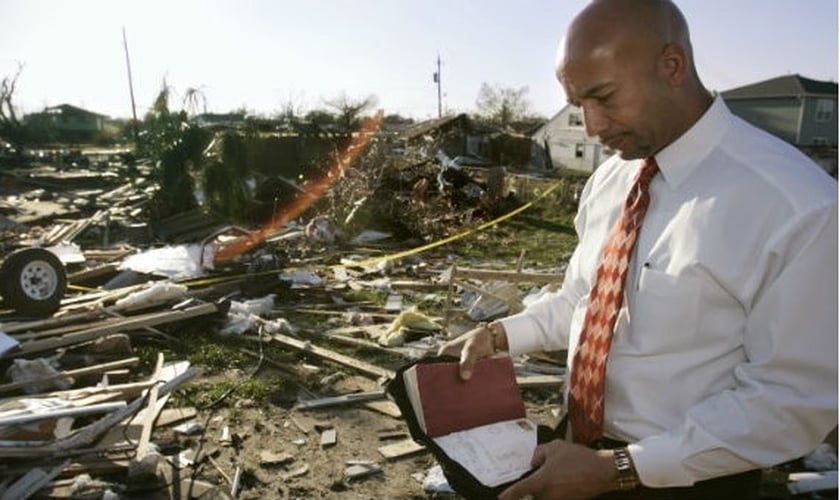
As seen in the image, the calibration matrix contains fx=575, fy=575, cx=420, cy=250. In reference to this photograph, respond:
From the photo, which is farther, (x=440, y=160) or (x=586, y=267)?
(x=440, y=160)

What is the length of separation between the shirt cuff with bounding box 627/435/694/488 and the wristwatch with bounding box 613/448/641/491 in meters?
0.02

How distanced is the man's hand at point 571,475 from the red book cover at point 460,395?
1.50 feet

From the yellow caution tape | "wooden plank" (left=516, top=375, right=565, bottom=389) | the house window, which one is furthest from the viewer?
the house window

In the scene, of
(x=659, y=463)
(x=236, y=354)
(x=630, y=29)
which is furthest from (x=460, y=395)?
(x=236, y=354)

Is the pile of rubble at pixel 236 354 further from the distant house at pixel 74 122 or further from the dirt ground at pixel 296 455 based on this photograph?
the distant house at pixel 74 122

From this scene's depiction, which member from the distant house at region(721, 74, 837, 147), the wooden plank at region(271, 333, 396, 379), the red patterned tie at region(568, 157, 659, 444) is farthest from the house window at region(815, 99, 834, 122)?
the red patterned tie at region(568, 157, 659, 444)

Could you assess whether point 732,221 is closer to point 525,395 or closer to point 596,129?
point 596,129

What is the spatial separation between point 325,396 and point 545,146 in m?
48.3

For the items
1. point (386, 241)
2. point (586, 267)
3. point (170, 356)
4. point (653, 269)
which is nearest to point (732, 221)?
point (653, 269)

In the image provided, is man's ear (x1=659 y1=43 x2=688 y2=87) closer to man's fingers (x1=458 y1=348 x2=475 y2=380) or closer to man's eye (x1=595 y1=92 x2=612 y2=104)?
man's eye (x1=595 y1=92 x2=612 y2=104)

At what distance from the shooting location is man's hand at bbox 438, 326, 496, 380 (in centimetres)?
230

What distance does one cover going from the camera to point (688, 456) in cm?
172

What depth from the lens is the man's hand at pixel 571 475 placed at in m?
1.82

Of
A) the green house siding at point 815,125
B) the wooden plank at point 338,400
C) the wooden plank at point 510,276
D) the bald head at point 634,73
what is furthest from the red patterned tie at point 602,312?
the green house siding at point 815,125
